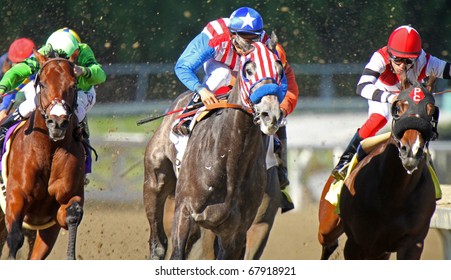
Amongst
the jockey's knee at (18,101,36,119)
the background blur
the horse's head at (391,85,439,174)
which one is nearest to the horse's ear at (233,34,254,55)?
the horse's head at (391,85,439,174)

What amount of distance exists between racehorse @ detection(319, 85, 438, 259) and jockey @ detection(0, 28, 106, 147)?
2034 millimetres

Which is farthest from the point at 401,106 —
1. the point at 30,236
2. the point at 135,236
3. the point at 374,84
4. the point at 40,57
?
the point at 135,236

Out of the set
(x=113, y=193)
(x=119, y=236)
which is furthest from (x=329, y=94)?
(x=119, y=236)

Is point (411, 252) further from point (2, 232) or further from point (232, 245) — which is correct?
point (2, 232)

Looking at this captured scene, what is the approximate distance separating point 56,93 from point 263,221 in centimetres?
185

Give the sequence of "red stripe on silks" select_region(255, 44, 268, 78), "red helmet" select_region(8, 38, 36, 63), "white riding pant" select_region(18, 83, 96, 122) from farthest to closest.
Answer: "red helmet" select_region(8, 38, 36, 63)
"white riding pant" select_region(18, 83, 96, 122)
"red stripe on silks" select_region(255, 44, 268, 78)

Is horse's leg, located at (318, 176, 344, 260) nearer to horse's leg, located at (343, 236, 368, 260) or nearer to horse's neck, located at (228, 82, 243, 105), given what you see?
horse's leg, located at (343, 236, 368, 260)

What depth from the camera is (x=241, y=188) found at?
25.4 ft

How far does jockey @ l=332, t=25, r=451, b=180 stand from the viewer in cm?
825

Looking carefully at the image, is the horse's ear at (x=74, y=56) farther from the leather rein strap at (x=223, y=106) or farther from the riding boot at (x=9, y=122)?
the leather rein strap at (x=223, y=106)

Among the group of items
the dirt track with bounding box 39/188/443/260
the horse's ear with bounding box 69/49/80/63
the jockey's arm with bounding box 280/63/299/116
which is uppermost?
the horse's ear with bounding box 69/49/80/63

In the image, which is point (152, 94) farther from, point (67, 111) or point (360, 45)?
point (67, 111)

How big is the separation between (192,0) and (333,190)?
12514mm

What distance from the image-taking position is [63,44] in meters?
8.78
